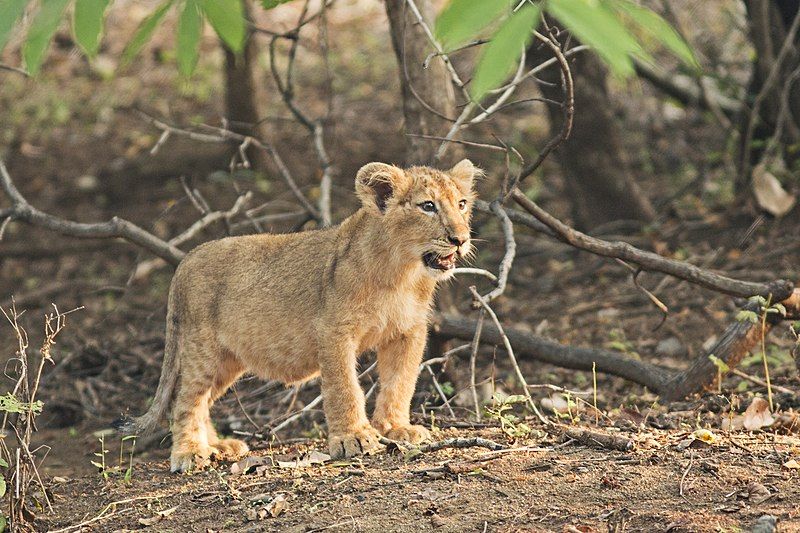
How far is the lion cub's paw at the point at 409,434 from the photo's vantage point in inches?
232

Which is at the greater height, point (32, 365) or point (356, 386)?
point (356, 386)

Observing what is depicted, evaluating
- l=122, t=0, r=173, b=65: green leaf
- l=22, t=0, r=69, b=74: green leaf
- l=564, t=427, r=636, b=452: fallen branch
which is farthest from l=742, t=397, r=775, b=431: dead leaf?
l=22, t=0, r=69, b=74: green leaf

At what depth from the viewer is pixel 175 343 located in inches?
269

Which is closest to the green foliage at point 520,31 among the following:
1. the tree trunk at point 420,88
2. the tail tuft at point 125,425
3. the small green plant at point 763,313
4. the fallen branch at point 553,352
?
the small green plant at point 763,313

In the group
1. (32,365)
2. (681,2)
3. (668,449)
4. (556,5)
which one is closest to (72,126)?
(32,365)

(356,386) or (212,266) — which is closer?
(356,386)

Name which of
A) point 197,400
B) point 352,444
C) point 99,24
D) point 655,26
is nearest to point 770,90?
point 352,444

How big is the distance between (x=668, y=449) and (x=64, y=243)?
885 centimetres

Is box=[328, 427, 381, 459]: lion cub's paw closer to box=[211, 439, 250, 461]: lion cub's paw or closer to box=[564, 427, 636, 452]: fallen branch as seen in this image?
box=[211, 439, 250, 461]: lion cub's paw

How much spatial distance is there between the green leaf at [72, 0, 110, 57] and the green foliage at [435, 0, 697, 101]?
3.07 feet

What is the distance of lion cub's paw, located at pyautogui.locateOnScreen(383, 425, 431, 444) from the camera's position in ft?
19.3

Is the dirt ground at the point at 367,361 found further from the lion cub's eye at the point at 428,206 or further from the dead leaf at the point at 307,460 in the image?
the lion cub's eye at the point at 428,206

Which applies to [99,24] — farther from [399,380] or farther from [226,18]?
[399,380]

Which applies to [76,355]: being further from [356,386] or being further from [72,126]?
[72,126]
